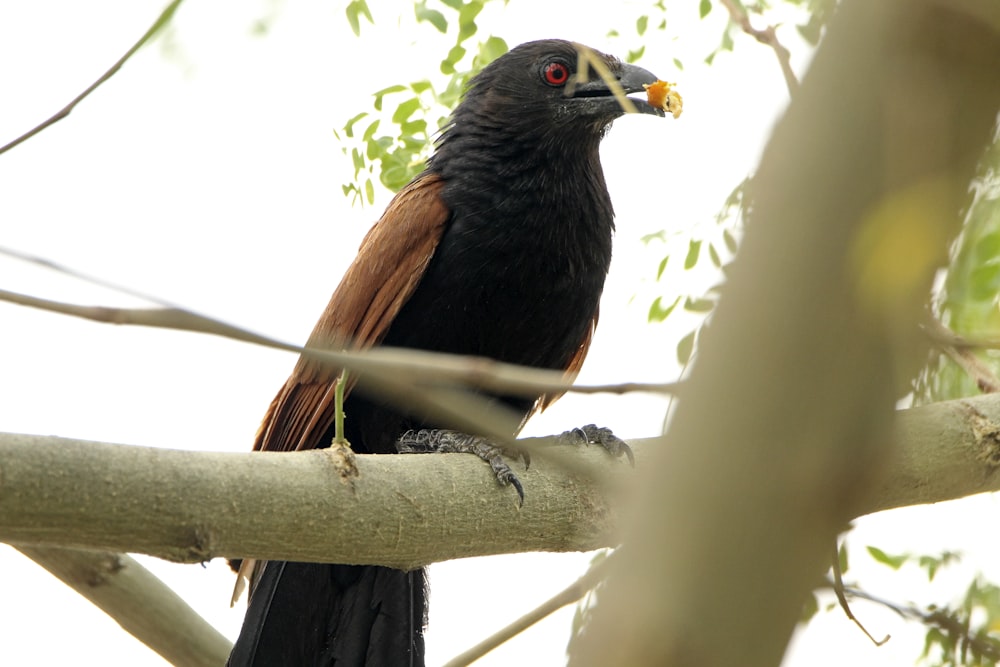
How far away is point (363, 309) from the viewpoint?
314 cm

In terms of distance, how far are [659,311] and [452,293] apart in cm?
58

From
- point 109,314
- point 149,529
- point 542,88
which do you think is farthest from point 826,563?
point 542,88

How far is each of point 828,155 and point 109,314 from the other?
63 centimetres

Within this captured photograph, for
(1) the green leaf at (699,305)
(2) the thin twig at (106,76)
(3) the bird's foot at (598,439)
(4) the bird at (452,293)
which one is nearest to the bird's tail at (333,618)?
(4) the bird at (452,293)

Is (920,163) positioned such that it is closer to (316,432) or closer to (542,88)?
(316,432)

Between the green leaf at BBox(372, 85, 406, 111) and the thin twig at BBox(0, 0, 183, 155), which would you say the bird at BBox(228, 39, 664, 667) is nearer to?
the green leaf at BBox(372, 85, 406, 111)

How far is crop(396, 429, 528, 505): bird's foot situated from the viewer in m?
2.19

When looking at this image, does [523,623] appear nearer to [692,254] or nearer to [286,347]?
[286,347]

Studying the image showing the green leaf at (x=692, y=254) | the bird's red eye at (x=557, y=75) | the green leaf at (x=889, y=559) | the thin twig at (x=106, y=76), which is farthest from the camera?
the bird's red eye at (x=557, y=75)

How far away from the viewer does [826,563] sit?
0.73 meters

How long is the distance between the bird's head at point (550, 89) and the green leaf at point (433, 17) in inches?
19.2

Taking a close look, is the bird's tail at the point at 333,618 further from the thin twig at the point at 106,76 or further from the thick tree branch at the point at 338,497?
the thin twig at the point at 106,76

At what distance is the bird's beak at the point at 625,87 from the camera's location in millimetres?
3350

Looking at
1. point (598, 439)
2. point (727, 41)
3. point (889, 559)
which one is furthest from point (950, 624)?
point (727, 41)
